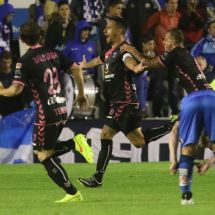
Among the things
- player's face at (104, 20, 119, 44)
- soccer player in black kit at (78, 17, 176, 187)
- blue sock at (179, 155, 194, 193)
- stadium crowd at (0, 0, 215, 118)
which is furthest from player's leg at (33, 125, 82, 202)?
stadium crowd at (0, 0, 215, 118)

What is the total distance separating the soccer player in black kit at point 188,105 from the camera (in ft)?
34.3

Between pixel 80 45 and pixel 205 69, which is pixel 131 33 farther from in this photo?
pixel 205 69

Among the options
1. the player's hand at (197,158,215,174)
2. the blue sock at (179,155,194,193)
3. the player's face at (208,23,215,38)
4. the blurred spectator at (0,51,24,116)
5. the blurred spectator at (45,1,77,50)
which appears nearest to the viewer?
the blue sock at (179,155,194,193)

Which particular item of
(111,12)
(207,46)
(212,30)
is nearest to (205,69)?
(111,12)

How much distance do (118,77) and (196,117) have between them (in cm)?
277

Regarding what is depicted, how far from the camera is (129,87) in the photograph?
13.3m

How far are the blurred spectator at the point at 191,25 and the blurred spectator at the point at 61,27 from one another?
219 cm

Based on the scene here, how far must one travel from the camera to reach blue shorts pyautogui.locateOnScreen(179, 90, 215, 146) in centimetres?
1048

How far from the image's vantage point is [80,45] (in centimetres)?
1867

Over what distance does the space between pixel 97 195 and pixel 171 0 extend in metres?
7.79

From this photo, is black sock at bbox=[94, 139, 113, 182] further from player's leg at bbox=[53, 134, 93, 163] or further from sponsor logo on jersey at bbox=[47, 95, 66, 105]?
sponsor logo on jersey at bbox=[47, 95, 66, 105]

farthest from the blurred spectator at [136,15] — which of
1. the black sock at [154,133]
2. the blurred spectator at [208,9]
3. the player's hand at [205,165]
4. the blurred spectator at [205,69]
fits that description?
the player's hand at [205,165]

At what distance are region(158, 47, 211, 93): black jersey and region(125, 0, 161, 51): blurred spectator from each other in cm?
857

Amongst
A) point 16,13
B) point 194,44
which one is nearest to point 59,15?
point 16,13
